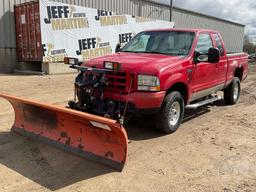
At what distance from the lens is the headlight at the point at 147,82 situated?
5262 millimetres

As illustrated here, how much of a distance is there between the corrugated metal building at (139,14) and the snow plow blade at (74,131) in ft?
37.3

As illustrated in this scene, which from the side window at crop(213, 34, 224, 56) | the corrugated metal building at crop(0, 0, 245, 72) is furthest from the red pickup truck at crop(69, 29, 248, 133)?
the corrugated metal building at crop(0, 0, 245, 72)

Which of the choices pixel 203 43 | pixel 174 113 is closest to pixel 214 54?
pixel 203 43

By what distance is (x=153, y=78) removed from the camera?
5.26 meters

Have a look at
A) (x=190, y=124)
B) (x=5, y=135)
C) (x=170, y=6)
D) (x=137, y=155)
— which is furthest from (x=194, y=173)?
(x=170, y=6)

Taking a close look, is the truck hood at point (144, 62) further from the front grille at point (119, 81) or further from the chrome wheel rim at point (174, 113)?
the chrome wheel rim at point (174, 113)

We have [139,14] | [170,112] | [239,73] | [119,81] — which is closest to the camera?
[119,81]

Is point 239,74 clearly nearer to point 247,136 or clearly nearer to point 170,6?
point 247,136

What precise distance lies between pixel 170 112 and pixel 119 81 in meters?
1.10

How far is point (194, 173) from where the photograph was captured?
4.36 metres

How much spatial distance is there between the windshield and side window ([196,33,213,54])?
24 centimetres

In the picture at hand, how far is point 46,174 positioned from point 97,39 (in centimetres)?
1437

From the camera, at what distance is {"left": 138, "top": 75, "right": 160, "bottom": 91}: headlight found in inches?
207

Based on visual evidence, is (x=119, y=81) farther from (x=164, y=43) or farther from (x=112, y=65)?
(x=164, y=43)
